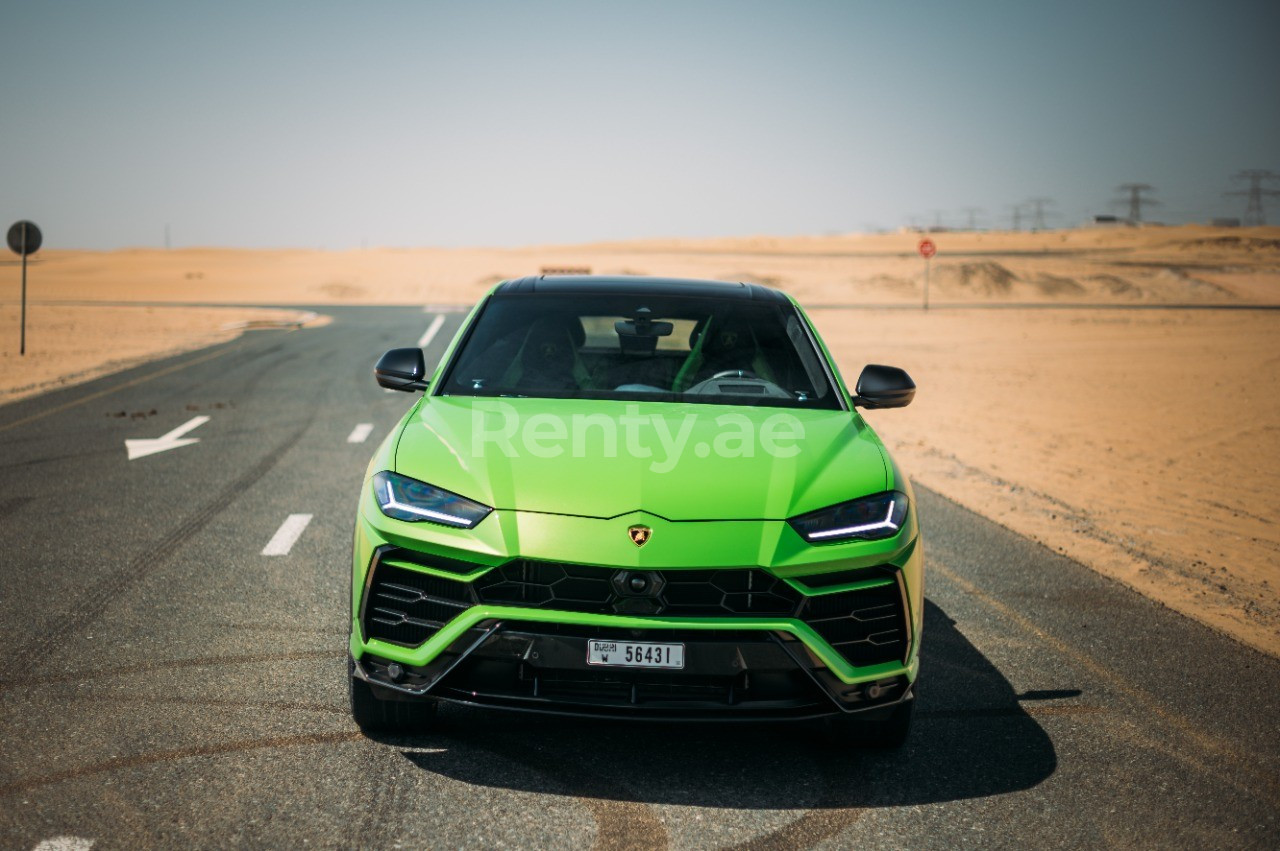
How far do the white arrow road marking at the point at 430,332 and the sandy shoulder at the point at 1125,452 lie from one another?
8.81 metres

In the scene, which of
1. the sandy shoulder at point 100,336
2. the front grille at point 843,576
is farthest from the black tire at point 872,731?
the sandy shoulder at point 100,336

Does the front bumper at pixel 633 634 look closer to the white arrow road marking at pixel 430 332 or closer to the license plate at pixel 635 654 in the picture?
the license plate at pixel 635 654

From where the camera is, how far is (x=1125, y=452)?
12297 millimetres

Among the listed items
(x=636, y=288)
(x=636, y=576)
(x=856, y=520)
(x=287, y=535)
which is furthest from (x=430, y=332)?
(x=636, y=576)

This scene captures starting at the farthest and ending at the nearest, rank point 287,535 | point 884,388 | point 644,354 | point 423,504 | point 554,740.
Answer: point 287,535 → point 644,354 → point 884,388 → point 554,740 → point 423,504

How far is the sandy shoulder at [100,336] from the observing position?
18.6m

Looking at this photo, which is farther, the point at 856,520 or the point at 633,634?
the point at 856,520

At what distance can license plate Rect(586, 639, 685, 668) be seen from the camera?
367 centimetres

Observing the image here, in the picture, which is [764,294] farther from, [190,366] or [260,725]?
[190,366]

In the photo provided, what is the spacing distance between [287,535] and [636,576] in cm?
445

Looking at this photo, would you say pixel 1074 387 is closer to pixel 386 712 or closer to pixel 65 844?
pixel 386 712

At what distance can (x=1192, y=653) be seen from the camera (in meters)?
5.64

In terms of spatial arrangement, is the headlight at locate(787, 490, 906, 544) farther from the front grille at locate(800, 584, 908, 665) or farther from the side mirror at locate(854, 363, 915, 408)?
the side mirror at locate(854, 363, 915, 408)

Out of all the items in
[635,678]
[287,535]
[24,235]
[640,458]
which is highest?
[24,235]
